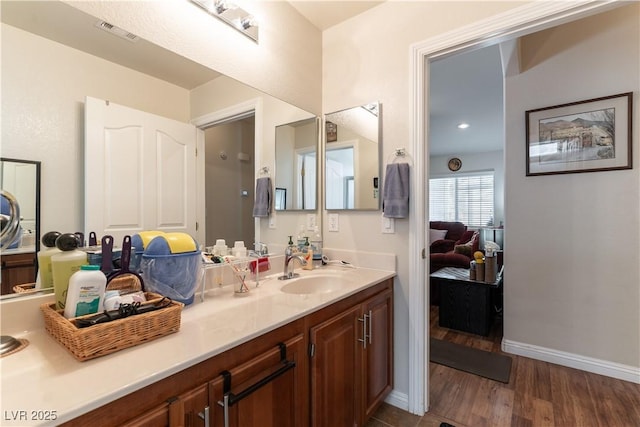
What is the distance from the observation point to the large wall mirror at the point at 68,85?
3.04ft

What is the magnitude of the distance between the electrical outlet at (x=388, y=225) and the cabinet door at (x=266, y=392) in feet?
3.08

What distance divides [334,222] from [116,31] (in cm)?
152

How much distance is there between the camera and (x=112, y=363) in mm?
718

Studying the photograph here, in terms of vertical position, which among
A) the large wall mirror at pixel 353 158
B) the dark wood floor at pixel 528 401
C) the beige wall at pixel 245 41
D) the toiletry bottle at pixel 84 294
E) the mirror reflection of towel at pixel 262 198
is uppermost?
the beige wall at pixel 245 41

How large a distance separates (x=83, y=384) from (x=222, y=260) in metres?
0.81

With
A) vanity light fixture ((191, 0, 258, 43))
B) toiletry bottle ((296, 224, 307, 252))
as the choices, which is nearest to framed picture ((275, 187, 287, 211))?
toiletry bottle ((296, 224, 307, 252))

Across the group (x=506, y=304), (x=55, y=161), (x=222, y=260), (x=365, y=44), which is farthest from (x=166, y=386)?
(x=506, y=304)

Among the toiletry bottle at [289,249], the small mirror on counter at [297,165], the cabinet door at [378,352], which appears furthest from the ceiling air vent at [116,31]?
the cabinet door at [378,352]

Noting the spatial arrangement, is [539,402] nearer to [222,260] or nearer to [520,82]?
[222,260]

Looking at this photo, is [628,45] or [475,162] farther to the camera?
[475,162]

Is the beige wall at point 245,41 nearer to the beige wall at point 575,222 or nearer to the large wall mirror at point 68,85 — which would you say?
the large wall mirror at point 68,85

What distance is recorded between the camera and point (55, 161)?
1.01 metres

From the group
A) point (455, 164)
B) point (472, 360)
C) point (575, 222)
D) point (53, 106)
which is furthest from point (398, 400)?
point (455, 164)

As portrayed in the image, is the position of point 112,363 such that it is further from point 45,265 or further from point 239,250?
point 239,250
